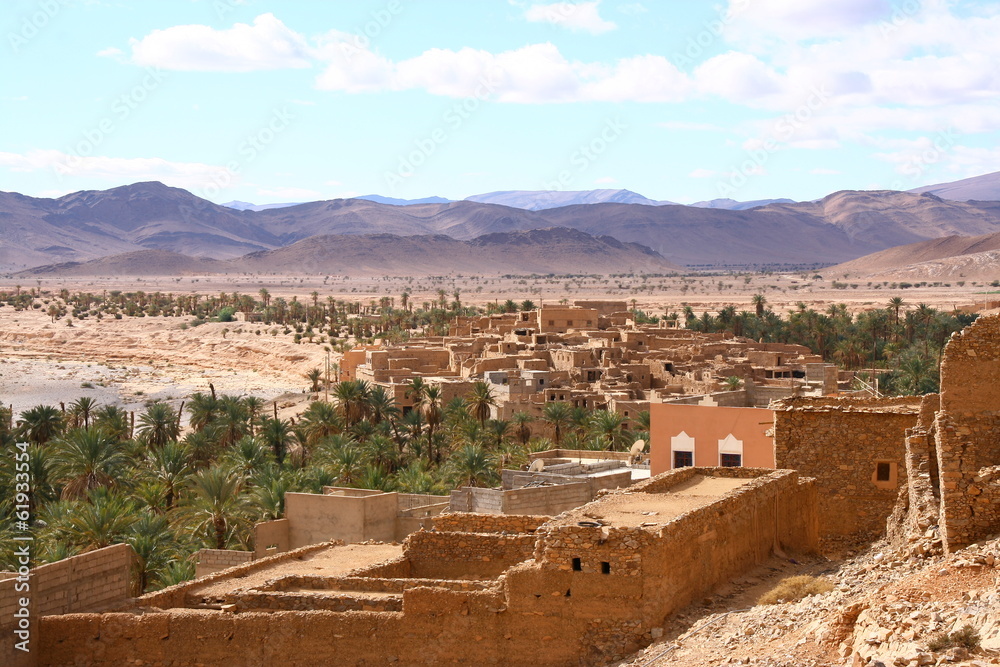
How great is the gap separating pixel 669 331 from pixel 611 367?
45.9ft

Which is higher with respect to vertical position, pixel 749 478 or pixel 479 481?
pixel 749 478

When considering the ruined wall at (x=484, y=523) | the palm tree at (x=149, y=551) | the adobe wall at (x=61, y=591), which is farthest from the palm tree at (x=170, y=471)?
the ruined wall at (x=484, y=523)

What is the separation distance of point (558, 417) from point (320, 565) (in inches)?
1141

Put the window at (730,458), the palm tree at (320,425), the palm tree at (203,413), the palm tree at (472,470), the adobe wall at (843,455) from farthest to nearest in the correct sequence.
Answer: the palm tree at (203,413), the palm tree at (320,425), the palm tree at (472,470), the window at (730,458), the adobe wall at (843,455)

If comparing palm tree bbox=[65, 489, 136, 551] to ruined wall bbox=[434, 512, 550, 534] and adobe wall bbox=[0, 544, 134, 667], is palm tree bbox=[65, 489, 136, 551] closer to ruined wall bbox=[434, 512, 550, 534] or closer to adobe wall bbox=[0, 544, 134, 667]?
adobe wall bbox=[0, 544, 134, 667]

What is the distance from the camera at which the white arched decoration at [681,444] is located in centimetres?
2288

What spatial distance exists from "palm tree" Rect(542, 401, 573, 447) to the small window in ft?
66.1

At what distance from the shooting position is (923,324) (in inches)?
3046

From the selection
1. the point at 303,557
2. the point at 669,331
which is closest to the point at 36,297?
the point at 669,331

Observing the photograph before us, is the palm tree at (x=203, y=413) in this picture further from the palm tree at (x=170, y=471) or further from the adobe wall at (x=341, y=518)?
the adobe wall at (x=341, y=518)

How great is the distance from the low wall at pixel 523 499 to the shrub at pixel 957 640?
12.2 m

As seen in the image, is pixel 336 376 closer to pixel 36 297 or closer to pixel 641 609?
pixel 641 609

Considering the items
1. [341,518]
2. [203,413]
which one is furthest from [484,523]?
[203,413]

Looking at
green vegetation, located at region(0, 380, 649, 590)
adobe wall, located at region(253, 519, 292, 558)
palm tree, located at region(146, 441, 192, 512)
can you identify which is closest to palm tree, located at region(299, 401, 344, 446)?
green vegetation, located at region(0, 380, 649, 590)
